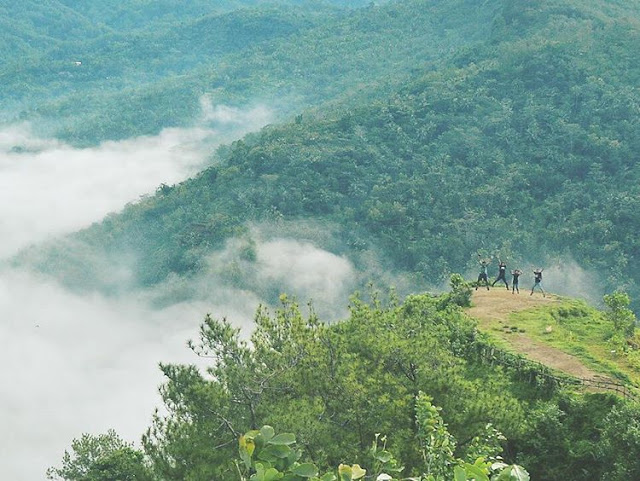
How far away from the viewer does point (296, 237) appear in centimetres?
6781

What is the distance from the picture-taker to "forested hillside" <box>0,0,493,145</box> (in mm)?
132000

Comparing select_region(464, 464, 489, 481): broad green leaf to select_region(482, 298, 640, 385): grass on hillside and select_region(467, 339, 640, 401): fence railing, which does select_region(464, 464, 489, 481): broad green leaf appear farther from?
select_region(482, 298, 640, 385): grass on hillside

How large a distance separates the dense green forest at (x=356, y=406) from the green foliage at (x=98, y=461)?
1107 centimetres

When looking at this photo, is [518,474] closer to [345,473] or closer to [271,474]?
[345,473]

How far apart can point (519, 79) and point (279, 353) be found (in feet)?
222

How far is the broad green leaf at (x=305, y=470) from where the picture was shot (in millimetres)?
6164

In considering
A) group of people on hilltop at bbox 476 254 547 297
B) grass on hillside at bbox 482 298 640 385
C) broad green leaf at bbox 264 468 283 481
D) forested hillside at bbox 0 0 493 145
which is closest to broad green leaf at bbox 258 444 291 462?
broad green leaf at bbox 264 468 283 481

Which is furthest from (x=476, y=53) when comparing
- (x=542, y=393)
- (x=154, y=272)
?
(x=542, y=393)

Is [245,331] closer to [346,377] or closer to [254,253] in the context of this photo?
[254,253]

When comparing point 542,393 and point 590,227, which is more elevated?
point 542,393

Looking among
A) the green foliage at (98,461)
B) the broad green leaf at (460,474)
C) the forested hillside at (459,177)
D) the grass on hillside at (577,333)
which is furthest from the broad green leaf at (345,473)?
the forested hillside at (459,177)

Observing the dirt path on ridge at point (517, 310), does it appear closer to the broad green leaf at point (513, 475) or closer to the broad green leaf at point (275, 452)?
the broad green leaf at point (513, 475)

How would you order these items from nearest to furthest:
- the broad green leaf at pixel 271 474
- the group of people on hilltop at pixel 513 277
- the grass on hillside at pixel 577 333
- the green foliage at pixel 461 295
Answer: the broad green leaf at pixel 271 474, the grass on hillside at pixel 577 333, the green foliage at pixel 461 295, the group of people on hilltop at pixel 513 277

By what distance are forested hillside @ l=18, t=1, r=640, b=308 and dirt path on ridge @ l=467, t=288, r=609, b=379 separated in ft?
90.1
